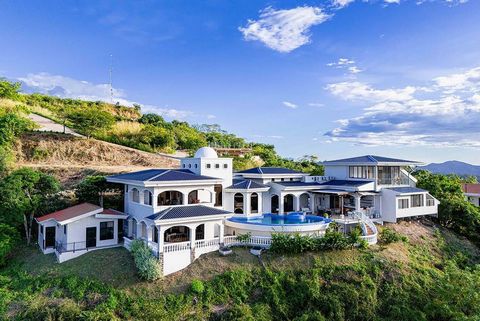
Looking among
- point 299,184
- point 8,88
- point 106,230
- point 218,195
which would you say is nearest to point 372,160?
point 299,184

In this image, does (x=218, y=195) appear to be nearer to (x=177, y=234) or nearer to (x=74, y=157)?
(x=177, y=234)

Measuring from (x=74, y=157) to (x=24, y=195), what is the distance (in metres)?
14.6

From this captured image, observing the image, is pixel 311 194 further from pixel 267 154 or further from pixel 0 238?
pixel 267 154

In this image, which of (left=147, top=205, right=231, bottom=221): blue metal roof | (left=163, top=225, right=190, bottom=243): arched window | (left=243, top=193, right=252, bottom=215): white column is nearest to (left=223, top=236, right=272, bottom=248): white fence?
(left=147, top=205, right=231, bottom=221): blue metal roof

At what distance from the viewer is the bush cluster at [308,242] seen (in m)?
20.4

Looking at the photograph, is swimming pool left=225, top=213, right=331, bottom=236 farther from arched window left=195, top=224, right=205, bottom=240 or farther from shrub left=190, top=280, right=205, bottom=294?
shrub left=190, top=280, right=205, bottom=294

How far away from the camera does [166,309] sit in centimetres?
1612

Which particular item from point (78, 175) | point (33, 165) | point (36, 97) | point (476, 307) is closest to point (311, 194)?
point (476, 307)

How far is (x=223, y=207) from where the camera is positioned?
26.2m

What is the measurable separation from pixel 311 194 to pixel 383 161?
22.9ft

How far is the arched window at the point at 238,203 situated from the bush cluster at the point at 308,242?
604 centimetres

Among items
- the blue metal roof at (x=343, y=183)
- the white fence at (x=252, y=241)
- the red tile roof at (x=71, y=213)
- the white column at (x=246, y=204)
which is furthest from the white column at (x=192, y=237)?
the blue metal roof at (x=343, y=183)

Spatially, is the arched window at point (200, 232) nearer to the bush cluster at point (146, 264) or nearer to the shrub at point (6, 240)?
the bush cluster at point (146, 264)

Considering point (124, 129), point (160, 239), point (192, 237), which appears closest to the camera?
point (160, 239)
